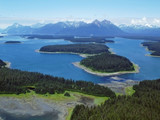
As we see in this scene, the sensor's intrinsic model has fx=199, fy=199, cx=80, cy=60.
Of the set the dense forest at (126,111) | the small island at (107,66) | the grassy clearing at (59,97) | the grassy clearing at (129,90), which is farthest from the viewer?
the small island at (107,66)

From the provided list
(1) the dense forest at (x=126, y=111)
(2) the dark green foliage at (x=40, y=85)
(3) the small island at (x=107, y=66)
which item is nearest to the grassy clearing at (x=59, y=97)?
(2) the dark green foliage at (x=40, y=85)

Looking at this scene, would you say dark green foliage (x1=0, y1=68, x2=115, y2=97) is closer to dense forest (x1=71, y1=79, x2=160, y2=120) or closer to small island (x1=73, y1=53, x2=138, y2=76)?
dense forest (x1=71, y1=79, x2=160, y2=120)

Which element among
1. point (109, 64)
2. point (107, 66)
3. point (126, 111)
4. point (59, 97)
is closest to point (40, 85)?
point (59, 97)

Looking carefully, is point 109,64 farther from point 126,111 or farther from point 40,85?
point 126,111

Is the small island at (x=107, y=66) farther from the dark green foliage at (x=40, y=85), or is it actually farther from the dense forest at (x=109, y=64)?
the dark green foliage at (x=40, y=85)

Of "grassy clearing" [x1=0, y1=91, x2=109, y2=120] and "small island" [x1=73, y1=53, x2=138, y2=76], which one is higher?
"small island" [x1=73, y1=53, x2=138, y2=76]

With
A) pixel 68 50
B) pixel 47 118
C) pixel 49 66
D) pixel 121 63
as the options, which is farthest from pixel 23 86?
pixel 68 50

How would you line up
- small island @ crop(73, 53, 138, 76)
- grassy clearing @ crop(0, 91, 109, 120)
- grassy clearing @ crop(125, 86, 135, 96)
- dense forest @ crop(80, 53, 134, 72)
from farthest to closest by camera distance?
dense forest @ crop(80, 53, 134, 72)
small island @ crop(73, 53, 138, 76)
grassy clearing @ crop(125, 86, 135, 96)
grassy clearing @ crop(0, 91, 109, 120)

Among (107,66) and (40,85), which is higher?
(107,66)

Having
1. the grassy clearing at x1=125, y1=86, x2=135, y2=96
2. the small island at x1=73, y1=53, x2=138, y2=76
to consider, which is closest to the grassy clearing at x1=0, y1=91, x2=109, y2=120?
the grassy clearing at x1=125, y1=86, x2=135, y2=96
